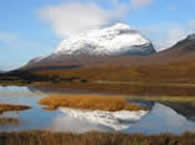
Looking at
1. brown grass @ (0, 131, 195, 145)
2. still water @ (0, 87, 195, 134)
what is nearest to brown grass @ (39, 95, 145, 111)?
still water @ (0, 87, 195, 134)

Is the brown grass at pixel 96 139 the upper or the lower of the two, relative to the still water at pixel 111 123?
upper

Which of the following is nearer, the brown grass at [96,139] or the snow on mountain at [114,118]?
the brown grass at [96,139]

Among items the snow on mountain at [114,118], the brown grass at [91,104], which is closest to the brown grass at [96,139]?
the snow on mountain at [114,118]

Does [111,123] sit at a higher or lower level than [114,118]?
higher

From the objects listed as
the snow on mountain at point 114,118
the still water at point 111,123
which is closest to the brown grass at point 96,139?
the still water at point 111,123

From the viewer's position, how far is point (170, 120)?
1153 inches

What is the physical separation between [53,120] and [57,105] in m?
11.9

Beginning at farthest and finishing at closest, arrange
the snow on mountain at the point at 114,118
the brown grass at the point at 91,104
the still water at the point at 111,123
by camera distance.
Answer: the brown grass at the point at 91,104, the snow on mountain at the point at 114,118, the still water at the point at 111,123

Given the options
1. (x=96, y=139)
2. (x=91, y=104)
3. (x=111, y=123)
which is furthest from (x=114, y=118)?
(x=96, y=139)

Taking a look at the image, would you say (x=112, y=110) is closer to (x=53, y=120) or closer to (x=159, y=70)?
(x=53, y=120)

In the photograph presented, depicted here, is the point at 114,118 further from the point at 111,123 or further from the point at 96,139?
the point at 96,139

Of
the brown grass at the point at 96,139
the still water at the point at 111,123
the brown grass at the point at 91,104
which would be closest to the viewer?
the brown grass at the point at 96,139

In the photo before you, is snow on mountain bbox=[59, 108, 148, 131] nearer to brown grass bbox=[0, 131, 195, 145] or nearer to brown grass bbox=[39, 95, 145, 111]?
brown grass bbox=[39, 95, 145, 111]

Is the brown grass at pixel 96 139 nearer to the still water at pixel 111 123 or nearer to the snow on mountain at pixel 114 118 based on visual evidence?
the still water at pixel 111 123
